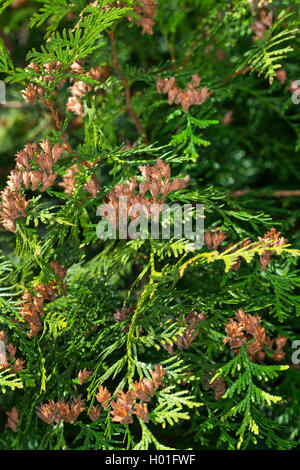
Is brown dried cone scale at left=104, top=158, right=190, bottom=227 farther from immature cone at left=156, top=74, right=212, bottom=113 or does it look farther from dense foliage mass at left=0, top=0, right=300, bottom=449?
immature cone at left=156, top=74, right=212, bottom=113

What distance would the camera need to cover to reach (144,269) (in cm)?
96

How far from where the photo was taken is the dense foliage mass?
925 millimetres

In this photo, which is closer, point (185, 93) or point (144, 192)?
point (144, 192)

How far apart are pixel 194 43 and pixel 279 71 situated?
273 mm

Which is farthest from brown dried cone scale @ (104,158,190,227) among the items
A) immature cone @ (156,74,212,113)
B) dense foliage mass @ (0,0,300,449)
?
immature cone @ (156,74,212,113)

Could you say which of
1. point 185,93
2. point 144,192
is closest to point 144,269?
point 144,192

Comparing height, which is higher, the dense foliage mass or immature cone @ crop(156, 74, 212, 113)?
immature cone @ crop(156, 74, 212, 113)

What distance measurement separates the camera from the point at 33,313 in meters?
0.97

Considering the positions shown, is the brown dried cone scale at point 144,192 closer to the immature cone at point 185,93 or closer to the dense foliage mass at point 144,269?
the dense foliage mass at point 144,269

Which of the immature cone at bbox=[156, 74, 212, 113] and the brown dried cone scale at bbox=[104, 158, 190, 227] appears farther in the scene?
the immature cone at bbox=[156, 74, 212, 113]

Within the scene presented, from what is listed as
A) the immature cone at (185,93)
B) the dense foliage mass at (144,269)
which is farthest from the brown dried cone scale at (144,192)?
the immature cone at (185,93)

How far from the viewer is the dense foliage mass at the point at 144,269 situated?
925 millimetres

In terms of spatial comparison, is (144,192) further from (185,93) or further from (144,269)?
(185,93)
